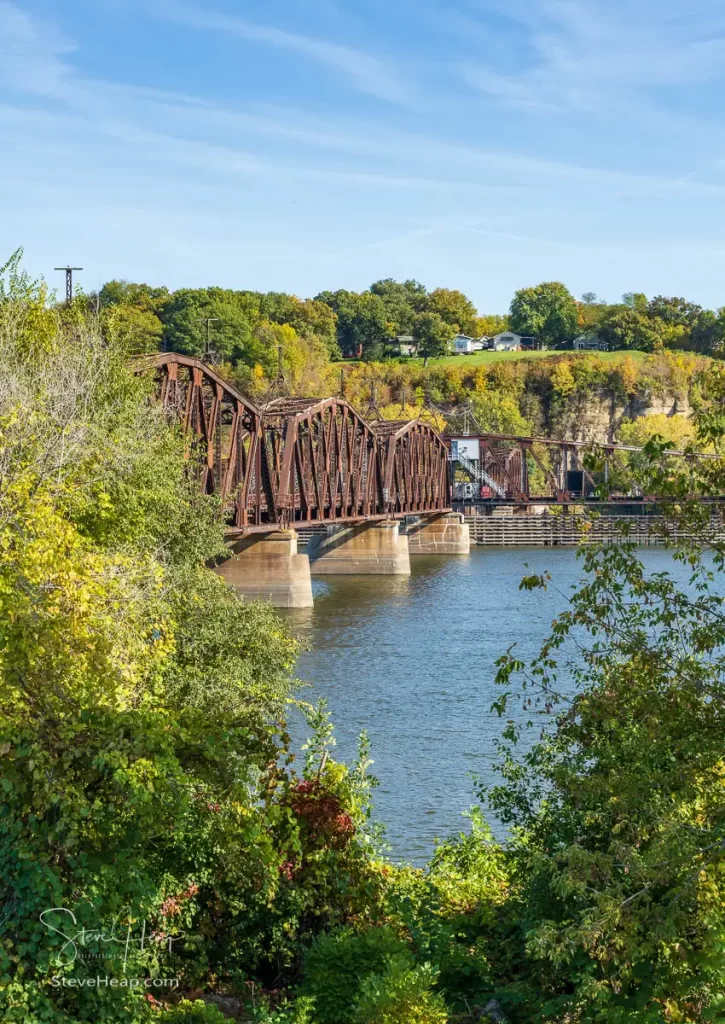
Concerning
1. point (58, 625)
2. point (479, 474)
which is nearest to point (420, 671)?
point (58, 625)

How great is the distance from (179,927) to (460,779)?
1671cm

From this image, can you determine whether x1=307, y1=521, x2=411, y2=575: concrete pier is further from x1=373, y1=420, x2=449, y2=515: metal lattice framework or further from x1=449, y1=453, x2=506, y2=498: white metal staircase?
x1=449, y1=453, x2=506, y2=498: white metal staircase

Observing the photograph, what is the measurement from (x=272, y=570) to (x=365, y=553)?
28.3 m

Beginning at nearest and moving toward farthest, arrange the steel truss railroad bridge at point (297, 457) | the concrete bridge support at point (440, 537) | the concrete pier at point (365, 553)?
1. the steel truss railroad bridge at point (297, 457)
2. the concrete pier at point (365, 553)
3. the concrete bridge support at point (440, 537)

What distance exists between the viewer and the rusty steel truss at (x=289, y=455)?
2170 inches

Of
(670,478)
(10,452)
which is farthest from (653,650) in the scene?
(10,452)

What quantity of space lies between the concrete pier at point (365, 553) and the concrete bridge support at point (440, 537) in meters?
19.8

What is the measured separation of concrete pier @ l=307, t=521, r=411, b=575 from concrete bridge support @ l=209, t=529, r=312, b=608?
25184 millimetres

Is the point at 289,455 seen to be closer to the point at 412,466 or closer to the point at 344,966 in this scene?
the point at 412,466

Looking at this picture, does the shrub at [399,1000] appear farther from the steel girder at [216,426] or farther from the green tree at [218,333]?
the green tree at [218,333]

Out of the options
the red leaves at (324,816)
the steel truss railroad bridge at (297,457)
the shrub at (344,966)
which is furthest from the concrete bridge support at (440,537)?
the shrub at (344,966)

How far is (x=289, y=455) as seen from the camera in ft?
246

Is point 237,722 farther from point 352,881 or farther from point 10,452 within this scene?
point 10,452

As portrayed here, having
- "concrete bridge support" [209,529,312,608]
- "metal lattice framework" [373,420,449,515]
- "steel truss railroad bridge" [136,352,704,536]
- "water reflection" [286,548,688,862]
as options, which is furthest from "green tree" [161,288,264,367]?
"concrete bridge support" [209,529,312,608]
